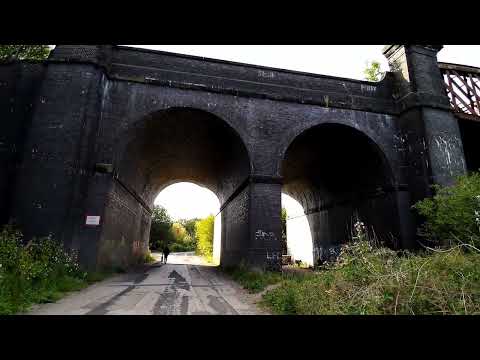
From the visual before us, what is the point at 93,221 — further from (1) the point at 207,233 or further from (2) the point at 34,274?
(1) the point at 207,233

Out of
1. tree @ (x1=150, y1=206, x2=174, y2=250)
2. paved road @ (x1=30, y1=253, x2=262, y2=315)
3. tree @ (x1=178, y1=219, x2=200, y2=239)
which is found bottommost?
paved road @ (x1=30, y1=253, x2=262, y2=315)

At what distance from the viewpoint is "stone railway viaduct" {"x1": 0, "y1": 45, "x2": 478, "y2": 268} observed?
29.3 ft

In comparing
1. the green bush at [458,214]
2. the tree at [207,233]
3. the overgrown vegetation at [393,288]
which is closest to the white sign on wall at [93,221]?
the overgrown vegetation at [393,288]

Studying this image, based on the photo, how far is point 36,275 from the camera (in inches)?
247

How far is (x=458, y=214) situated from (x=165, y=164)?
12126 millimetres

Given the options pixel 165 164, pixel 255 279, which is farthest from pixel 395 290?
pixel 165 164

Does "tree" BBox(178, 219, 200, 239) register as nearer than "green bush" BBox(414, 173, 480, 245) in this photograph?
No

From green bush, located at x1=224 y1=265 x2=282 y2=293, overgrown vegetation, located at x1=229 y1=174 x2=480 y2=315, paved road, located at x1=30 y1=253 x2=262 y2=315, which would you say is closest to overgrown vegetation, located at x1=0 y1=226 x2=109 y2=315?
paved road, located at x1=30 y1=253 x2=262 y2=315

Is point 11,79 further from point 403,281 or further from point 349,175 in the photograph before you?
point 349,175

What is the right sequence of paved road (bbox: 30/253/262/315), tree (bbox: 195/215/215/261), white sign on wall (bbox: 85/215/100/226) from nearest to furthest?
paved road (bbox: 30/253/262/315) < white sign on wall (bbox: 85/215/100/226) < tree (bbox: 195/215/215/261)

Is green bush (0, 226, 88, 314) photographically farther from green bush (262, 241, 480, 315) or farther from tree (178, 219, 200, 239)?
tree (178, 219, 200, 239)

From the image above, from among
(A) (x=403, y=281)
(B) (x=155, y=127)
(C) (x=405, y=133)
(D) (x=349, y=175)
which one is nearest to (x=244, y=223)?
(B) (x=155, y=127)
